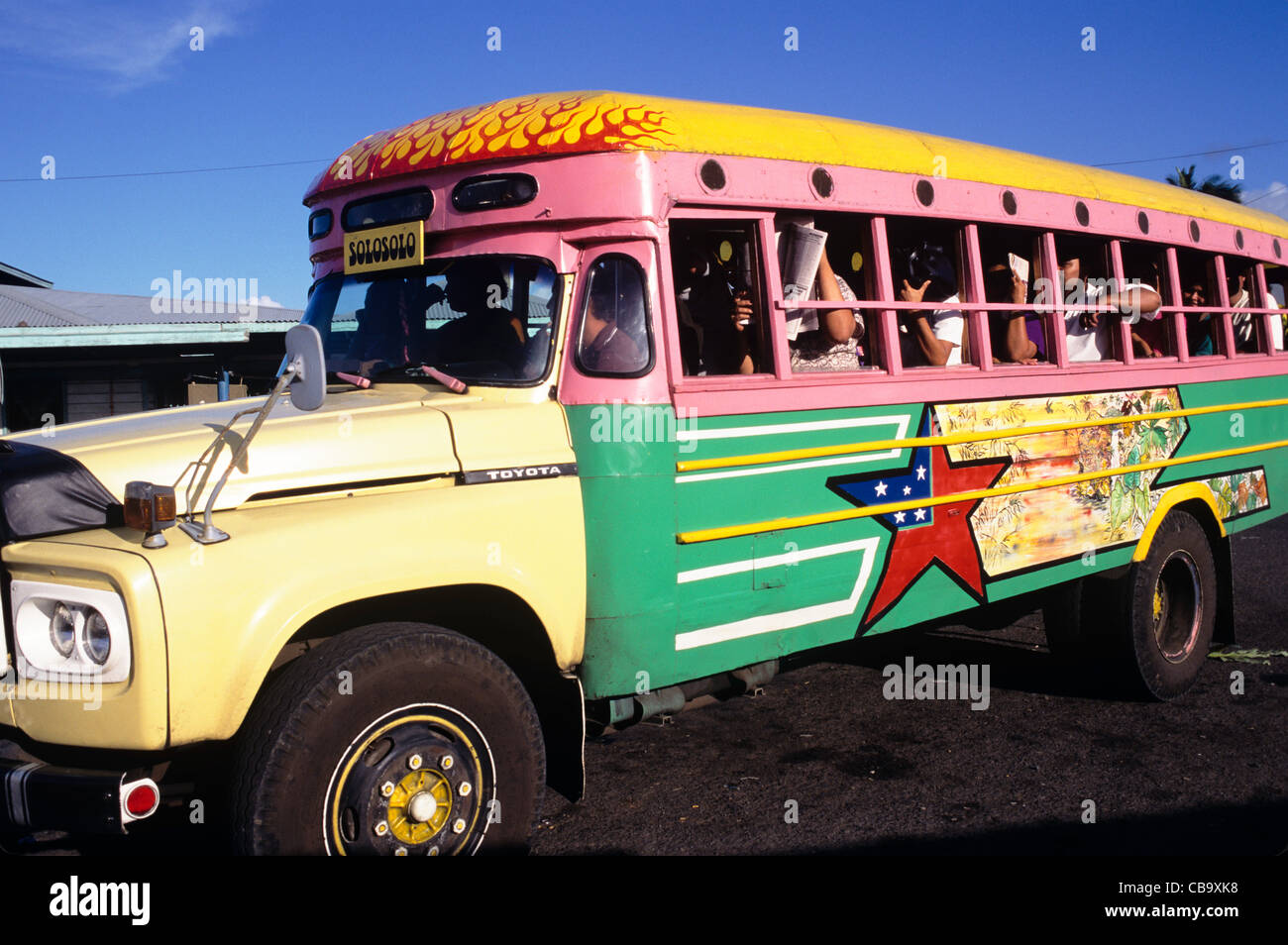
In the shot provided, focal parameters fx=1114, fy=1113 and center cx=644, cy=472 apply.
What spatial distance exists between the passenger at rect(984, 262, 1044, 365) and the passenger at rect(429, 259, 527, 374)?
8.55 ft

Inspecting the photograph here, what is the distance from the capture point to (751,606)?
163 inches

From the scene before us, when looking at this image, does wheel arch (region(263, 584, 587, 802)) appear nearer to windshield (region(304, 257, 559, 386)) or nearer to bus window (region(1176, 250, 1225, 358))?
windshield (region(304, 257, 559, 386))

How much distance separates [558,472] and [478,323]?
0.70 metres

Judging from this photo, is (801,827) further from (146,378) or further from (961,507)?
(146,378)

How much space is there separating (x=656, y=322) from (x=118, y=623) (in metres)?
1.96

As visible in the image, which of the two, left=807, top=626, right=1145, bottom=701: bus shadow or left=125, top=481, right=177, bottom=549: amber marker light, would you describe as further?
left=807, top=626, right=1145, bottom=701: bus shadow

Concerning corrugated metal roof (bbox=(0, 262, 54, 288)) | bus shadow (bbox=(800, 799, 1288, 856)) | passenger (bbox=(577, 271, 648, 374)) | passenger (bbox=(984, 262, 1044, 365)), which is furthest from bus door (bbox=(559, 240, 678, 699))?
Result: corrugated metal roof (bbox=(0, 262, 54, 288))

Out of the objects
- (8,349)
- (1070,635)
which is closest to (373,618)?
(1070,635)

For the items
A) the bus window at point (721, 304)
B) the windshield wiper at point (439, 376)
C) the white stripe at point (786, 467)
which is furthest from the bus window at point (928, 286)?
the windshield wiper at point (439, 376)

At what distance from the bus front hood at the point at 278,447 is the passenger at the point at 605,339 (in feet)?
1.93

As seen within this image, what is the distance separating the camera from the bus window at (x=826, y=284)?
439 cm

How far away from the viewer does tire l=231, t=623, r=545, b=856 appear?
2.94 metres

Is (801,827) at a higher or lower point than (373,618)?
lower
